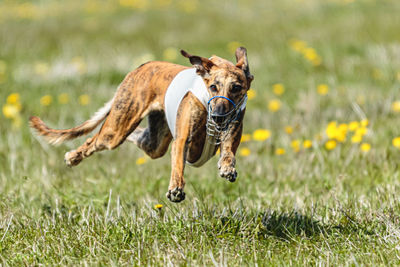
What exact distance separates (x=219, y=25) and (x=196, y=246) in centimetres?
912

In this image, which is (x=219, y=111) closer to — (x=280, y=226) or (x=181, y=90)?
(x=181, y=90)

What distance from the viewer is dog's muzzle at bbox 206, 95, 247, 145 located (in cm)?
286

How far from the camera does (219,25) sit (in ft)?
38.6

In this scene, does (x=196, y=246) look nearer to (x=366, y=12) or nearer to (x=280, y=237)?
(x=280, y=237)

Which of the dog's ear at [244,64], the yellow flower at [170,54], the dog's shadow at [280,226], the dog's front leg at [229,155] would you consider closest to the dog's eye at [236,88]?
the dog's ear at [244,64]

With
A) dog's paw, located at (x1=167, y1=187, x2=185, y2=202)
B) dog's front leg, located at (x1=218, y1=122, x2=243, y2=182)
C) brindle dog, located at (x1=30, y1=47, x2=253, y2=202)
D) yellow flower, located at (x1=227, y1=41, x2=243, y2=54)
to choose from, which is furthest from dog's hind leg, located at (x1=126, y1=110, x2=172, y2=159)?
A: yellow flower, located at (x1=227, y1=41, x2=243, y2=54)

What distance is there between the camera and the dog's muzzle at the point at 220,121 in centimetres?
286

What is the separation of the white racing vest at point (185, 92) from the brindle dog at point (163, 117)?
4 centimetres

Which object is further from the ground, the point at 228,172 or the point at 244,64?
the point at 244,64

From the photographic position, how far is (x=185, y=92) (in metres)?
3.09

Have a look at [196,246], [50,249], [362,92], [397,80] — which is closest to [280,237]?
[196,246]

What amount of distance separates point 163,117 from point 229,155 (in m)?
0.87

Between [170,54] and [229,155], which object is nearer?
[229,155]

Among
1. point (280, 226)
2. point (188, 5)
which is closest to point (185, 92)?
point (280, 226)
